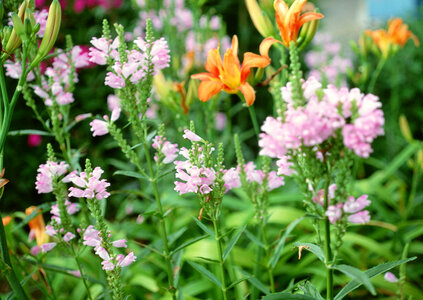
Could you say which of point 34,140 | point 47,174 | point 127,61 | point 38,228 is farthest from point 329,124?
point 34,140

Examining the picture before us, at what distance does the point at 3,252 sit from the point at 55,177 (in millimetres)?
223

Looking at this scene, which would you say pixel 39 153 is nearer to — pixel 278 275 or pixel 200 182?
pixel 278 275

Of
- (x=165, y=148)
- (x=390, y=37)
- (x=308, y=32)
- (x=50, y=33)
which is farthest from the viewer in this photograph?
(x=390, y=37)

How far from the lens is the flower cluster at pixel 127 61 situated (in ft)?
3.50

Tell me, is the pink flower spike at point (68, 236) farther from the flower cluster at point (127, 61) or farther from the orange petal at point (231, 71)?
the orange petal at point (231, 71)

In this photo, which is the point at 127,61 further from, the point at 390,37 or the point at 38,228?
the point at 390,37

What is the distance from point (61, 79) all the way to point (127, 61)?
1.65 feet

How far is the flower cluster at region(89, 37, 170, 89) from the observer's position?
1065 millimetres

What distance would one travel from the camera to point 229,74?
118 centimetres

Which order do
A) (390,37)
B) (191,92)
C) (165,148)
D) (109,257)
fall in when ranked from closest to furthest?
(109,257)
(165,148)
(191,92)
(390,37)

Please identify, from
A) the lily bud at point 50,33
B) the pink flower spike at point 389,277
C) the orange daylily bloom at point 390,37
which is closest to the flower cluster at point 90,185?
the lily bud at point 50,33

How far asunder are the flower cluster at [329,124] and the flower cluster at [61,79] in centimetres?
86

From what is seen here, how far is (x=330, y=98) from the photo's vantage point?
80 centimetres

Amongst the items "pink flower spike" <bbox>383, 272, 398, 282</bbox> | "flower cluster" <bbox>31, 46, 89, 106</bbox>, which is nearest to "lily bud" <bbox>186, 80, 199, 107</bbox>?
"flower cluster" <bbox>31, 46, 89, 106</bbox>
